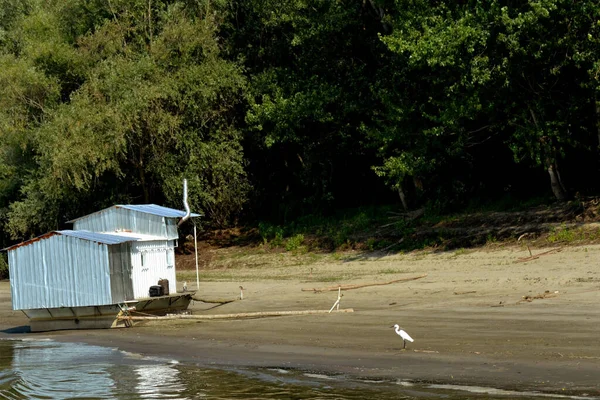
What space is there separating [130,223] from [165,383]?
445 inches

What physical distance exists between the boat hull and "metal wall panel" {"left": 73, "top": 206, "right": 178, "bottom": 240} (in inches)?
90.4

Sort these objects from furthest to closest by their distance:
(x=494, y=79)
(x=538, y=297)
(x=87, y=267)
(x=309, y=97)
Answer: (x=309, y=97), (x=494, y=79), (x=87, y=267), (x=538, y=297)

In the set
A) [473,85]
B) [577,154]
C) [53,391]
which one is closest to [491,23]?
[473,85]

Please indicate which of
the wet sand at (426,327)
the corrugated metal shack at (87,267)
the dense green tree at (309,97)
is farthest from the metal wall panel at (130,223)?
the dense green tree at (309,97)

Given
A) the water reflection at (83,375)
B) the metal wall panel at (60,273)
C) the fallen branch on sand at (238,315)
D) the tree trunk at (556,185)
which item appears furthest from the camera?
the tree trunk at (556,185)

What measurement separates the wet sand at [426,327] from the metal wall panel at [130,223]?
9.55 feet

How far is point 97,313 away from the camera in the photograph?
2506cm

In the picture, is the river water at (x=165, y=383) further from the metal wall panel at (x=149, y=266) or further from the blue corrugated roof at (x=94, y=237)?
the metal wall panel at (x=149, y=266)

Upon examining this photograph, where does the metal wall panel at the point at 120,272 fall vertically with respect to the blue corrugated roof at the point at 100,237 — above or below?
below

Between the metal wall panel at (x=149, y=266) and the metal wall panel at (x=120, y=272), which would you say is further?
the metal wall panel at (x=149, y=266)

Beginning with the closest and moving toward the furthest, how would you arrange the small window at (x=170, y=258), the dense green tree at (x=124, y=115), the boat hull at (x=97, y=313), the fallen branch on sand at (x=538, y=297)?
the fallen branch on sand at (x=538, y=297) → the boat hull at (x=97, y=313) → the small window at (x=170, y=258) → the dense green tree at (x=124, y=115)

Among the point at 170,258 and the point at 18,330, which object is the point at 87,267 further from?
the point at 18,330

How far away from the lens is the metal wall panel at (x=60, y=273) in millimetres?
24500

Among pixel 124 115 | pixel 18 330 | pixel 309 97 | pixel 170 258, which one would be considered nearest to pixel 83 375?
pixel 170 258
